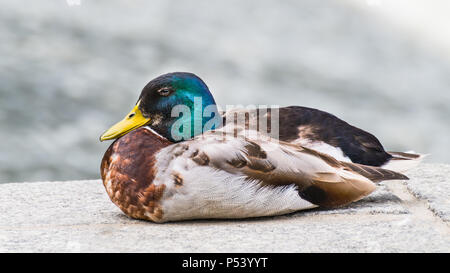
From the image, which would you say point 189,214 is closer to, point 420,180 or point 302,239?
point 302,239

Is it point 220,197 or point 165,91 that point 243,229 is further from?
point 165,91

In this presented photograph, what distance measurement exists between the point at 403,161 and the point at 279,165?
79 centimetres

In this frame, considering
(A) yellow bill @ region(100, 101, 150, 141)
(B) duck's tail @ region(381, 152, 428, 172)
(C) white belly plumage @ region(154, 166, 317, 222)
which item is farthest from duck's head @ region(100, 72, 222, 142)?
(B) duck's tail @ region(381, 152, 428, 172)

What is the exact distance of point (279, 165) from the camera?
3021 millimetres

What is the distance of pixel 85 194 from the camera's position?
3.72 metres

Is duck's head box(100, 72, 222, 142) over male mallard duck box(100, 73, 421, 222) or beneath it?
over

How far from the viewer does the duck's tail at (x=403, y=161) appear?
3521 millimetres

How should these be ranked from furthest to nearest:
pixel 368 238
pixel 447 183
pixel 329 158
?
pixel 447 183
pixel 329 158
pixel 368 238

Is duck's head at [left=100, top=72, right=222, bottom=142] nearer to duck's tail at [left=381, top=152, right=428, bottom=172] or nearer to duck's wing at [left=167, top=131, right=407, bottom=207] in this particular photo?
duck's wing at [left=167, top=131, right=407, bottom=207]

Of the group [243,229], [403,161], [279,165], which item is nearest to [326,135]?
[403,161]

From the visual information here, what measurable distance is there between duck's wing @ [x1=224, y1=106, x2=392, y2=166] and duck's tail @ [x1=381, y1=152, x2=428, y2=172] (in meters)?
0.03

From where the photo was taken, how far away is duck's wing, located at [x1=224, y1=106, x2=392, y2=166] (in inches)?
138

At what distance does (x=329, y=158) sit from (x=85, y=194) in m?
1.16

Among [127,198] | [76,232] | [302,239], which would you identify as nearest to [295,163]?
[302,239]
